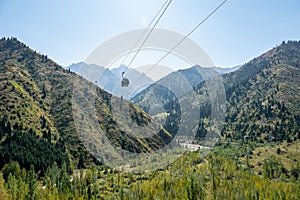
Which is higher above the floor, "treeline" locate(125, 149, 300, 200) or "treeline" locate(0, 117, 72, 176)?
"treeline" locate(0, 117, 72, 176)

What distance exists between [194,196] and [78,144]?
199 ft

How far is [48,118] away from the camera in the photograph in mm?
122125

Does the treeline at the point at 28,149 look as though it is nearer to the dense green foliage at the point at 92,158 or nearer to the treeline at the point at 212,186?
the dense green foliage at the point at 92,158

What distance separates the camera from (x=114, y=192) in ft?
261

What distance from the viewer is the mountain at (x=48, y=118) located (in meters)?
90.8

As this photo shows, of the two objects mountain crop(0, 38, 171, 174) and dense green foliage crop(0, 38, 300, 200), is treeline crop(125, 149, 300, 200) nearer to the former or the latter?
dense green foliage crop(0, 38, 300, 200)

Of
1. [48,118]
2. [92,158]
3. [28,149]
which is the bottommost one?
[92,158]

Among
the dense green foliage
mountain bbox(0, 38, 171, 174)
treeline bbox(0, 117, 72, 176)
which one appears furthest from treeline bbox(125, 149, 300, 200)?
mountain bbox(0, 38, 171, 174)

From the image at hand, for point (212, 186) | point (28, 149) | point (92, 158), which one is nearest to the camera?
point (28, 149)

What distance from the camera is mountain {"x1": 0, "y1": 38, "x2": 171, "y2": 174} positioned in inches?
3573

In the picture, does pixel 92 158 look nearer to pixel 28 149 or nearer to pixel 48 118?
pixel 28 149


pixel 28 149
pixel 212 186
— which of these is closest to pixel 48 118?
pixel 28 149

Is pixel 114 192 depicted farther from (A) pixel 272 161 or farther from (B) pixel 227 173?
(A) pixel 272 161

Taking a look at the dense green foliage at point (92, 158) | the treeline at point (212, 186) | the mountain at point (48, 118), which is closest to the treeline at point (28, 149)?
the mountain at point (48, 118)
